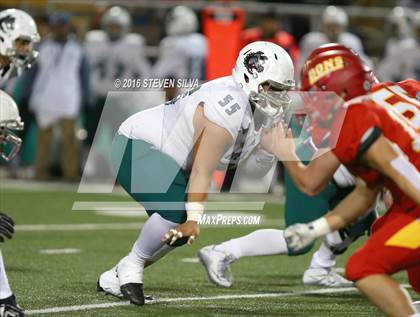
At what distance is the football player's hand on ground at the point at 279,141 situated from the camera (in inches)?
179

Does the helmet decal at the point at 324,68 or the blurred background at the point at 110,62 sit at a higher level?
the helmet decal at the point at 324,68

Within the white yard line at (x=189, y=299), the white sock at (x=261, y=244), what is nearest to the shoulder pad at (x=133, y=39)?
the white sock at (x=261, y=244)

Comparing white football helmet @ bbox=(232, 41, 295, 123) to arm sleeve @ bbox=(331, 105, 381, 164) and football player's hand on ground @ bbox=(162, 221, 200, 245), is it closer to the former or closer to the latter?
football player's hand on ground @ bbox=(162, 221, 200, 245)

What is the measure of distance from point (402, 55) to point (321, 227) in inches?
302

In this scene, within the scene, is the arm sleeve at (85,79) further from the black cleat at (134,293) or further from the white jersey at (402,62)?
the black cleat at (134,293)

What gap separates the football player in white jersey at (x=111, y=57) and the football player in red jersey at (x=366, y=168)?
7.16 meters

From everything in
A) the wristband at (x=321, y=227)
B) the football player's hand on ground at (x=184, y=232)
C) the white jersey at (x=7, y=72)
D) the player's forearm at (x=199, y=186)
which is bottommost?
the football player's hand on ground at (x=184, y=232)

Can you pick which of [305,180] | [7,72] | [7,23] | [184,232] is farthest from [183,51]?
[305,180]

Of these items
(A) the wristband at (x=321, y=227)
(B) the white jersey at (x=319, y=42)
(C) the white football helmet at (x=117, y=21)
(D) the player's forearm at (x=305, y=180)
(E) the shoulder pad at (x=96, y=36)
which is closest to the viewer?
(A) the wristband at (x=321, y=227)

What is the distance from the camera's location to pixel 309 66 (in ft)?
13.8

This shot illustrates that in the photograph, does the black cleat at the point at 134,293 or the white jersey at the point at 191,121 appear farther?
the black cleat at the point at 134,293

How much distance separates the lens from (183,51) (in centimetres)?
1112

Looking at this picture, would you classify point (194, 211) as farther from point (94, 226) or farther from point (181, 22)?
point (181, 22)

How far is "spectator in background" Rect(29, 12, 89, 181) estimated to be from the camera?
1127 cm
